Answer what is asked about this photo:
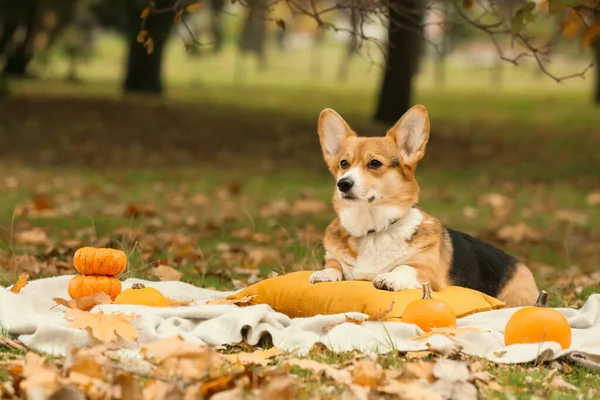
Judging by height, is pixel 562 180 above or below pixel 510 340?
below

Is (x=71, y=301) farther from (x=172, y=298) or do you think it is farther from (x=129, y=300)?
(x=172, y=298)

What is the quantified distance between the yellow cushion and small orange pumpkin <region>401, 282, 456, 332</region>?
0.13 meters

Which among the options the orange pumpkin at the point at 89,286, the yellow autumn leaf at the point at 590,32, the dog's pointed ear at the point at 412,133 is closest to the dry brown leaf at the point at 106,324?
the orange pumpkin at the point at 89,286

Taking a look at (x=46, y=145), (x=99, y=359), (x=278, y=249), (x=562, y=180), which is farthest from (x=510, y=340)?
(x=46, y=145)

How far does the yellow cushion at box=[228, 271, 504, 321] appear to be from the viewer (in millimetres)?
4816

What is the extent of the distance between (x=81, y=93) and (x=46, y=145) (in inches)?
→ 232

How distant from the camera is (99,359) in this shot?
3.86 m

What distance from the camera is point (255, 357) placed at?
4234 millimetres

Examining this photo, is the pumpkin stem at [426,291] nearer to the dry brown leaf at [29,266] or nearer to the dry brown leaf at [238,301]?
the dry brown leaf at [238,301]

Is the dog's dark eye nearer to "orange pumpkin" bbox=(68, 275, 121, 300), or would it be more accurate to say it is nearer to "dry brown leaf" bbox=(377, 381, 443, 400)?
"orange pumpkin" bbox=(68, 275, 121, 300)

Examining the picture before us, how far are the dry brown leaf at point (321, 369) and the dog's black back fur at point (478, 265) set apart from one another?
162 centimetres

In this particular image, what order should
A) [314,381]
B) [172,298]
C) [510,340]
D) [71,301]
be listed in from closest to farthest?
[314,381]
[510,340]
[71,301]
[172,298]

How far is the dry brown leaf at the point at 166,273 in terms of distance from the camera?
21.1 feet

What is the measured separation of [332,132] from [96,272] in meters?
1.51
